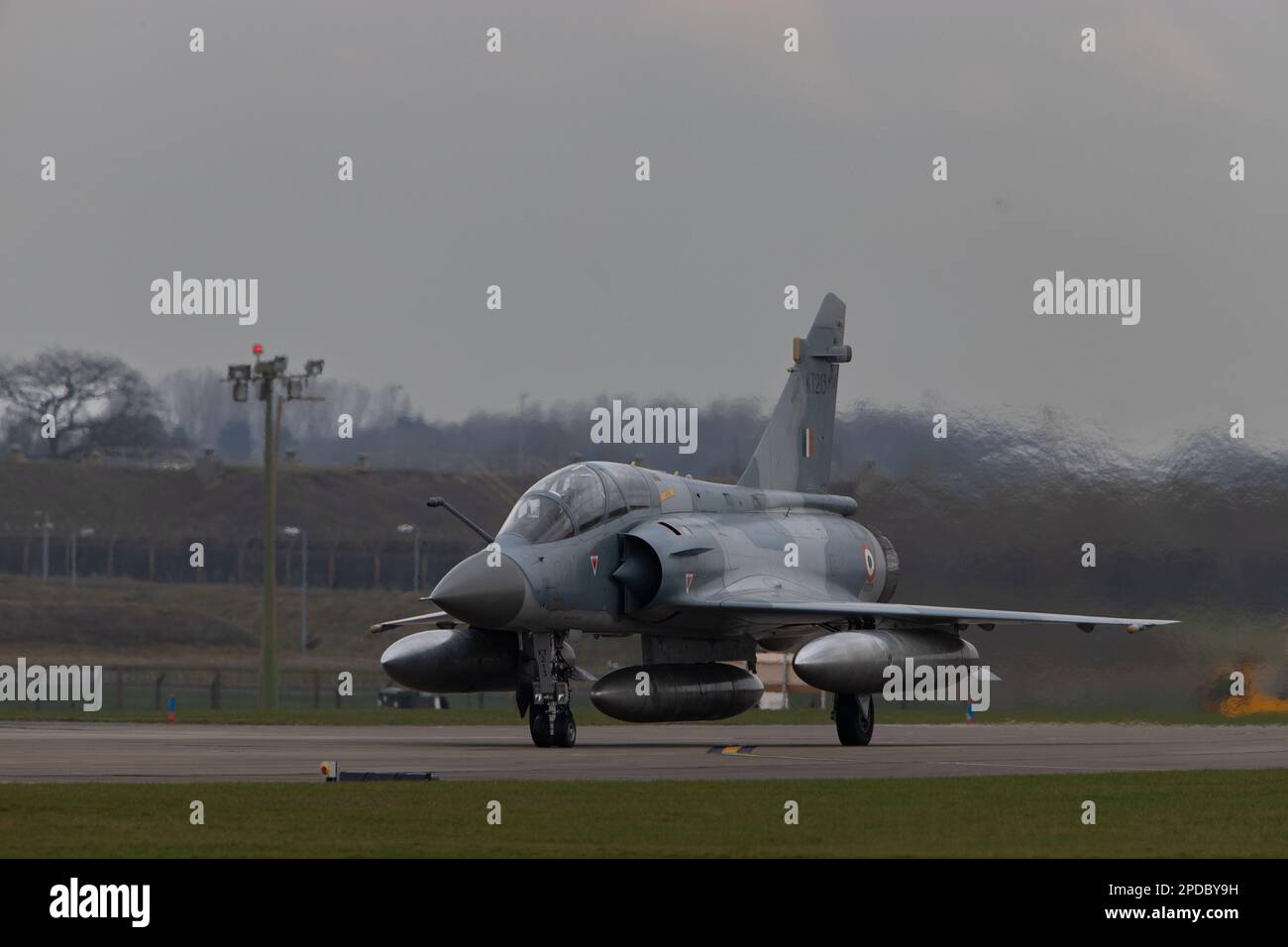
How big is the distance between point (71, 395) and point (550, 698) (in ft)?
111

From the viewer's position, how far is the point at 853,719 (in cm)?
2708

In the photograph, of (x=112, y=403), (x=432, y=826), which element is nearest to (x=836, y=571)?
(x=432, y=826)

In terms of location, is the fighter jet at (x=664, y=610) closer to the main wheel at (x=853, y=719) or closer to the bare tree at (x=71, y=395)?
the main wheel at (x=853, y=719)

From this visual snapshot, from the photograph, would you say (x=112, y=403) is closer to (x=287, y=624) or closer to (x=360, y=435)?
(x=287, y=624)

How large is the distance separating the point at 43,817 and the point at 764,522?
1588 cm

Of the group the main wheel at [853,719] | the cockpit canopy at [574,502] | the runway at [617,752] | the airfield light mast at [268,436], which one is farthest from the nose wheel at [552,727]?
the airfield light mast at [268,436]

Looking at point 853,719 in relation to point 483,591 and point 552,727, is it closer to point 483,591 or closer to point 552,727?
point 552,727

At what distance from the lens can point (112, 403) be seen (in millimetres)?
57469

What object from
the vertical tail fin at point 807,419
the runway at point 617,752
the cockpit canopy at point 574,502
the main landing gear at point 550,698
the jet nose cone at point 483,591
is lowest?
the runway at point 617,752

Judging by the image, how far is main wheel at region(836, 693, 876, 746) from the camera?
26906 mm

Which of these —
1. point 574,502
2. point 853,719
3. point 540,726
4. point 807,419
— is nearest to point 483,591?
point 574,502

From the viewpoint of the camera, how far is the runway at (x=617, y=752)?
1992 cm

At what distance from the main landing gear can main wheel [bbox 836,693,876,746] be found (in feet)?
12.5

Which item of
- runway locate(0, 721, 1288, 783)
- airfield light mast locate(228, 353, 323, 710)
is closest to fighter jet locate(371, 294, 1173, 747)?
runway locate(0, 721, 1288, 783)
